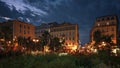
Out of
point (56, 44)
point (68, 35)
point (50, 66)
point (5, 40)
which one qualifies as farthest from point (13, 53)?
point (68, 35)

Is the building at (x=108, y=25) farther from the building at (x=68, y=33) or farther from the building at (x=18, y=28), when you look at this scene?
the building at (x=18, y=28)

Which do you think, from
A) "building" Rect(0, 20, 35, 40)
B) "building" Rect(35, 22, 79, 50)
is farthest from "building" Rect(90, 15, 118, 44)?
"building" Rect(0, 20, 35, 40)

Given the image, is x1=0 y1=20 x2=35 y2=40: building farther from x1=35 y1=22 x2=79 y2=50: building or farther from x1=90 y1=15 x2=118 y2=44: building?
→ x1=90 y1=15 x2=118 y2=44: building

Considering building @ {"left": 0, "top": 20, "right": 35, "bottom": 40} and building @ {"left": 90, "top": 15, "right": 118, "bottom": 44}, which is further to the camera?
building @ {"left": 0, "top": 20, "right": 35, "bottom": 40}

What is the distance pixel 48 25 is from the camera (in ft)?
366

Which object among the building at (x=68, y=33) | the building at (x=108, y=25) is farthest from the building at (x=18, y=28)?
the building at (x=108, y=25)

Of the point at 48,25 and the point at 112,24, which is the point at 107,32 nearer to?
the point at 112,24

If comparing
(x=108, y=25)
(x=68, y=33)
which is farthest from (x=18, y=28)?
(x=108, y=25)

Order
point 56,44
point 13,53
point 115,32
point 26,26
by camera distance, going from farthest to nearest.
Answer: point 26,26 → point 115,32 → point 56,44 → point 13,53

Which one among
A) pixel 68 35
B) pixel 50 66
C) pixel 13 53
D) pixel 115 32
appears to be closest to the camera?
pixel 50 66

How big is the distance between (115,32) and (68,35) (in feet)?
99.0

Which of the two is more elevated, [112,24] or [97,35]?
[112,24]

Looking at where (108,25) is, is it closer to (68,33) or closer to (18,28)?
(68,33)

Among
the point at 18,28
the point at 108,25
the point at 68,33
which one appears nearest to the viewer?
the point at 108,25
